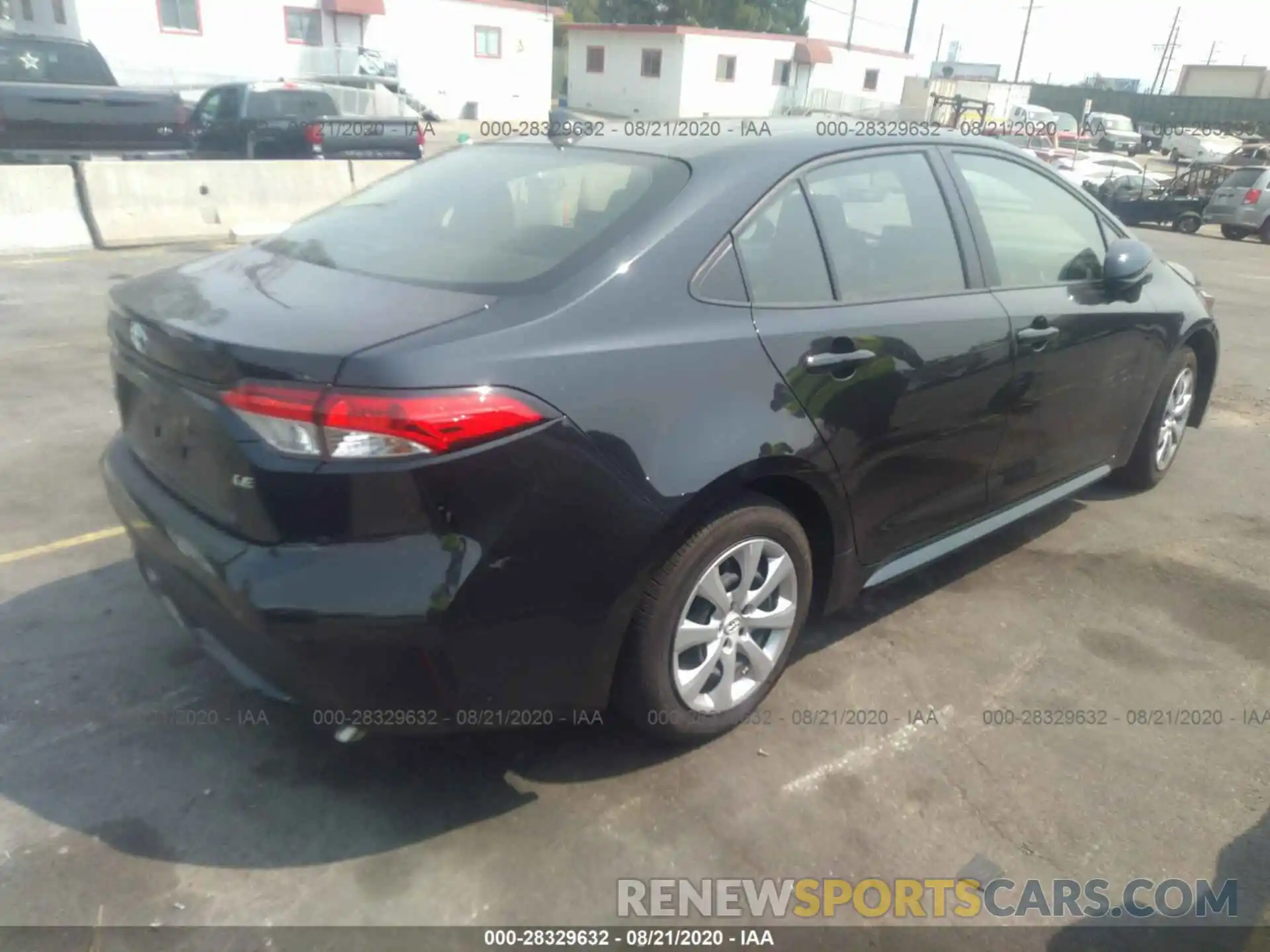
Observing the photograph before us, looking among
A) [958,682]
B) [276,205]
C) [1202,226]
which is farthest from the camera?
[1202,226]

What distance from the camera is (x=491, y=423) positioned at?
7.13 feet

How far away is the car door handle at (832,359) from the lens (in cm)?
276

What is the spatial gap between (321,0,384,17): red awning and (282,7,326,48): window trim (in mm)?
371

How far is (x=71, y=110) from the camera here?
452 inches

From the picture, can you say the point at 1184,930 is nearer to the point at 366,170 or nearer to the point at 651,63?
the point at 366,170

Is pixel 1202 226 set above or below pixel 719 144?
below

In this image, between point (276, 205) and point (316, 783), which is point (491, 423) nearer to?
point (316, 783)

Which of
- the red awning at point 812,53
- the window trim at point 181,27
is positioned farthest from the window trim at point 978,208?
the red awning at point 812,53

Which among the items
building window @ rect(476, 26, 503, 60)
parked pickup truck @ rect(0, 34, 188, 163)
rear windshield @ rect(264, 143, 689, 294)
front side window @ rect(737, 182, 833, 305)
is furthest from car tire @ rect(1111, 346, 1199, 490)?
building window @ rect(476, 26, 503, 60)

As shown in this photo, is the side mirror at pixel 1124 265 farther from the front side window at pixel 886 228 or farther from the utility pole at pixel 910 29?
the utility pole at pixel 910 29

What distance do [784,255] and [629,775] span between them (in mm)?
1545

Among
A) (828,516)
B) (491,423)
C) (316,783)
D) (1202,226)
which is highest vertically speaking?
(491,423)

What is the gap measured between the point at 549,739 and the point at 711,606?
645 mm

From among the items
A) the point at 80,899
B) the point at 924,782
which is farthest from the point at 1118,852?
the point at 80,899
